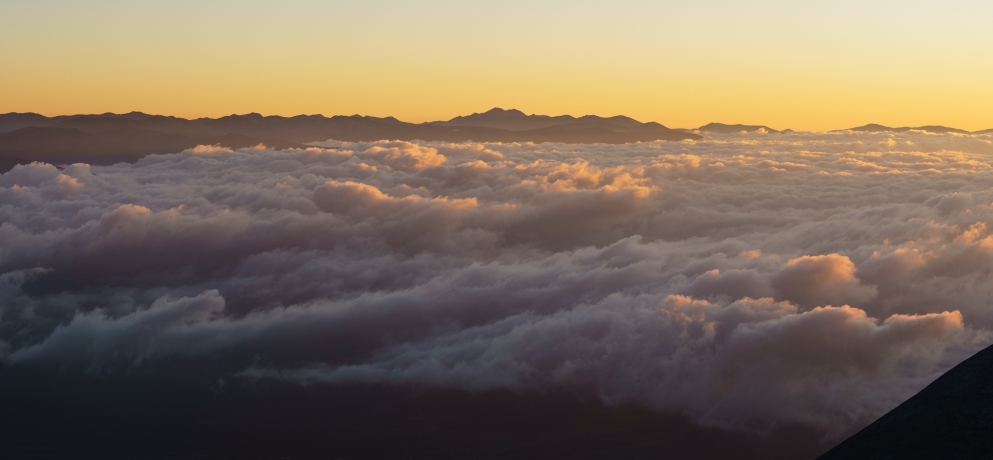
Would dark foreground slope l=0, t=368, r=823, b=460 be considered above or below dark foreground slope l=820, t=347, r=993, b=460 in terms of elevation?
below

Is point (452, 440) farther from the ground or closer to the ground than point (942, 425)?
closer to the ground

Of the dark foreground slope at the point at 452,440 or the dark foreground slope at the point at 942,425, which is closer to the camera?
the dark foreground slope at the point at 942,425

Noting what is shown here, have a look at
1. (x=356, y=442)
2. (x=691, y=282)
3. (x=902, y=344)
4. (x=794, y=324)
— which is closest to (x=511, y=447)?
(x=356, y=442)

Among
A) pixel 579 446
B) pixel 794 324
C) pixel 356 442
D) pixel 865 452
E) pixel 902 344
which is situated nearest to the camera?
pixel 865 452

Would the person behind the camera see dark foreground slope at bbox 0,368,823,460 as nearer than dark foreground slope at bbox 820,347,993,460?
No

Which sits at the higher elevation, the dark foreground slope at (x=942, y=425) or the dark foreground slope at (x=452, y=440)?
the dark foreground slope at (x=942, y=425)

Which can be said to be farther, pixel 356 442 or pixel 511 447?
pixel 356 442

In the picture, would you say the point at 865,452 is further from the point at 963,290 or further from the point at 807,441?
the point at 963,290

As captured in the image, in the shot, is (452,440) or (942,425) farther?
(452,440)
